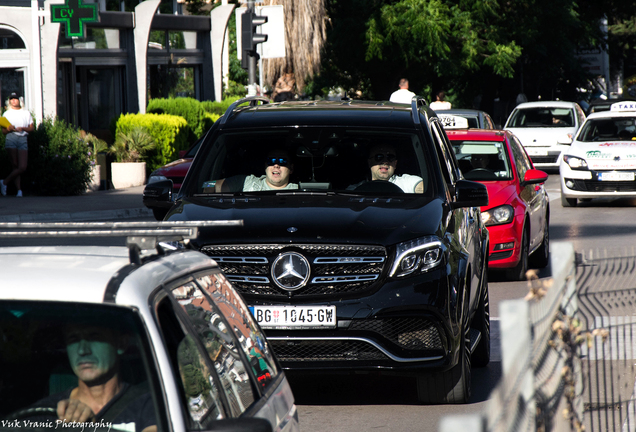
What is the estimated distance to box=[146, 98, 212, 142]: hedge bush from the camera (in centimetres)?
2731

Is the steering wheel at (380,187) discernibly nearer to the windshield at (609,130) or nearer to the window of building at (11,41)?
the windshield at (609,130)

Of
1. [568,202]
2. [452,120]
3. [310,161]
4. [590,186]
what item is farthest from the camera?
[568,202]

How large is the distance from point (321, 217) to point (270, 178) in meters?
1.11

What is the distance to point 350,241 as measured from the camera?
5586 mm

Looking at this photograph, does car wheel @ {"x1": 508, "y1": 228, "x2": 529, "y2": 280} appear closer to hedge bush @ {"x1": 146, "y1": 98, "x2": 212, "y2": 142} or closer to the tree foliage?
hedge bush @ {"x1": 146, "y1": 98, "x2": 212, "y2": 142}

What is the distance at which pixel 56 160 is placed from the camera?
19547 mm

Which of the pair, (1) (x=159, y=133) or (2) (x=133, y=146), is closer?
(2) (x=133, y=146)

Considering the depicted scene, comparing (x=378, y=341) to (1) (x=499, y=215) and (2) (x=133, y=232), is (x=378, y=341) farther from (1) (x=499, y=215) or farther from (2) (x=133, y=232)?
(1) (x=499, y=215)

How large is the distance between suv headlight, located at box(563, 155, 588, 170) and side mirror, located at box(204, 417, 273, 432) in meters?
15.6

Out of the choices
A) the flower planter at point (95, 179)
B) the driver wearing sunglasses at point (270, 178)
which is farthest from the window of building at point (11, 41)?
the driver wearing sunglasses at point (270, 178)

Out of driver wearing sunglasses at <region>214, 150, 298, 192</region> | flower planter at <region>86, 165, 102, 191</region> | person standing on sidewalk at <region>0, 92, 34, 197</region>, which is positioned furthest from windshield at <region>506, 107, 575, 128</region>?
driver wearing sunglasses at <region>214, 150, 298, 192</region>

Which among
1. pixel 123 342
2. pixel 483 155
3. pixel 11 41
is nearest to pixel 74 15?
pixel 11 41

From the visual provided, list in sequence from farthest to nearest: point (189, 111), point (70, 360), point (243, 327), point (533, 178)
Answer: point (189, 111) → point (533, 178) → point (243, 327) → point (70, 360)

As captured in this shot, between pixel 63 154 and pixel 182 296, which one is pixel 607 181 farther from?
pixel 182 296
